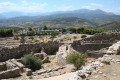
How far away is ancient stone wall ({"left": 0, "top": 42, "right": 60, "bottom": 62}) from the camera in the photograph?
32.1 metres

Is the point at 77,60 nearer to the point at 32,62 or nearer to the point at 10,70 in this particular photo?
the point at 10,70

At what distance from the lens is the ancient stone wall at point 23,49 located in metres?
32.1

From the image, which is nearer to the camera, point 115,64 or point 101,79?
point 101,79

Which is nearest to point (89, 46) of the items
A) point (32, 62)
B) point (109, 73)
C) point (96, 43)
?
point (96, 43)

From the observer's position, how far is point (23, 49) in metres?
34.8

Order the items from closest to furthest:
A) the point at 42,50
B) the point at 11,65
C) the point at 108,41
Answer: the point at 11,65 → the point at 42,50 → the point at 108,41

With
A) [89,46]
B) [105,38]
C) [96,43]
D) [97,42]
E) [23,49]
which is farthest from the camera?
[105,38]

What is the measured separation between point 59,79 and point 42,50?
62.5ft

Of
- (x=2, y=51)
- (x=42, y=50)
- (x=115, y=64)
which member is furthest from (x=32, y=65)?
(x=115, y=64)

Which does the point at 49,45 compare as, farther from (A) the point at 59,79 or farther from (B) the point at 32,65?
(A) the point at 59,79

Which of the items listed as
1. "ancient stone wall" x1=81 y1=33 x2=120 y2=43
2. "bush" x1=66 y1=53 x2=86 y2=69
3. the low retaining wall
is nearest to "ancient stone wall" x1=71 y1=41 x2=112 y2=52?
"ancient stone wall" x1=81 y1=33 x2=120 y2=43

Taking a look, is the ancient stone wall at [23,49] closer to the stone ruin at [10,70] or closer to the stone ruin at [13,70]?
the stone ruin at [13,70]

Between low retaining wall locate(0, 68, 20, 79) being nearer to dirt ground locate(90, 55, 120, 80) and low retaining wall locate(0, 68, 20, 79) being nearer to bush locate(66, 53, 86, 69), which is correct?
bush locate(66, 53, 86, 69)

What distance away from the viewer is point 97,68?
1336 centimetres
